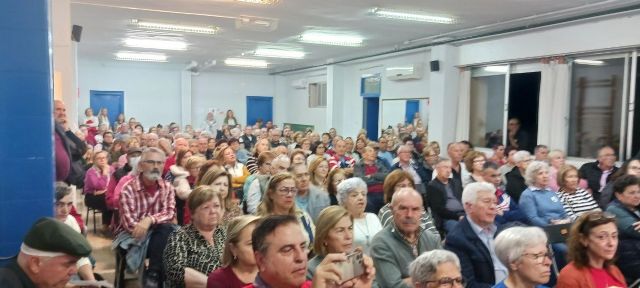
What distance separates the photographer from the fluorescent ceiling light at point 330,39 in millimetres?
8703

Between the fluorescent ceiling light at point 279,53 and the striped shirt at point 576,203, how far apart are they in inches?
304

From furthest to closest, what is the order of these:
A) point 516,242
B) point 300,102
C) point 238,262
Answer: point 300,102 < point 516,242 < point 238,262

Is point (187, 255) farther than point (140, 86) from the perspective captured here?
No

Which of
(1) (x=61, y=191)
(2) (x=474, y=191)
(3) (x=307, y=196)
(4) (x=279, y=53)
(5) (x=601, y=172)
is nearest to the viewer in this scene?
(1) (x=61, y=191)

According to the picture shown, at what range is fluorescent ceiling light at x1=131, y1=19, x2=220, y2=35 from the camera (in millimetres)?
7846

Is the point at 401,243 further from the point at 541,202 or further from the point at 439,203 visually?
the point at 541,202

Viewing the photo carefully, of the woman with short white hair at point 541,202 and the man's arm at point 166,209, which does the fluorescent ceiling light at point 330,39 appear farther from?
the man's arm at point 166,209

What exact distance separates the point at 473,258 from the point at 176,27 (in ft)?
22.0

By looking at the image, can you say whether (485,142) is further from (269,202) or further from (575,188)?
(269,202)

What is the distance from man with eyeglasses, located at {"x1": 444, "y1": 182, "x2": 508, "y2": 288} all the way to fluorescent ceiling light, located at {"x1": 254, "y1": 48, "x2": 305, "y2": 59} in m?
8.56

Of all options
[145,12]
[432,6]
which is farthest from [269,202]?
[145,12]

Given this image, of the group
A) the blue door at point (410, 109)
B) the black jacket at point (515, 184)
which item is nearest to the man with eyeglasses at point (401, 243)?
the black jacket at point (515, 184)

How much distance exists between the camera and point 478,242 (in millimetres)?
2869

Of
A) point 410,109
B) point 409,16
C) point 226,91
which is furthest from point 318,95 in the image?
point 409,16
